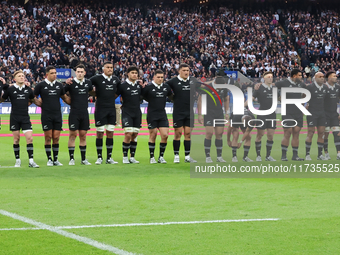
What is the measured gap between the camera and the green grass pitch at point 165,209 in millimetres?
5543

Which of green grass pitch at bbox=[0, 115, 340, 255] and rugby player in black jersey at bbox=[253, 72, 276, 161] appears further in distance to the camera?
rugby player in black jersey at bbox=[253, 72, 276, 161]

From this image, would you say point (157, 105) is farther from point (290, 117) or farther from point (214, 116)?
point (290, 117)

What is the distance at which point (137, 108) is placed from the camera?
12539 millimetres

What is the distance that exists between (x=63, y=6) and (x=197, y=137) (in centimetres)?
2431

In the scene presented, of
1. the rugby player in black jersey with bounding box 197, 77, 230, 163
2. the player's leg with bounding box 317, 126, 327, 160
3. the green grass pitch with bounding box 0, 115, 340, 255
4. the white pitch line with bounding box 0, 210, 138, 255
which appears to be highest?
the rugby player in black jersey with bounding box 197, 77, 230, 163

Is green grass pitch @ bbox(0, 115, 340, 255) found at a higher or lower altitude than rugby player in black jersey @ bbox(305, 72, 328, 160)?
lower

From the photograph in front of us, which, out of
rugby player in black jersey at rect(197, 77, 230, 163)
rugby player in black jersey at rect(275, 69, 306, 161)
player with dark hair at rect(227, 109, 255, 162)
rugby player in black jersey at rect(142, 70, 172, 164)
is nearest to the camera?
rugby player in black jersey at rect(142, 70, 172, 164)

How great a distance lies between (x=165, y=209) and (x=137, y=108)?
5464 millimetres

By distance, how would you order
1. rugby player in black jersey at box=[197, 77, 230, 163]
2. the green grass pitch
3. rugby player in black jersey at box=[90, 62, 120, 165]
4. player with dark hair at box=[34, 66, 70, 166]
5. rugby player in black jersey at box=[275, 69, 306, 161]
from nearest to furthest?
the green grass pitch → player with dark hair at box=[34, 66, 70, 166] → rugby player in black jersey at box=[90, 62, 120, 165] → rugby player in black jersey at box=[197, 77, 230, 163] → rugby player in black jersey at box=[275, 69, 306, 161]

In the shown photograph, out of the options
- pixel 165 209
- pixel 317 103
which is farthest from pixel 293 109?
pixel 165 209

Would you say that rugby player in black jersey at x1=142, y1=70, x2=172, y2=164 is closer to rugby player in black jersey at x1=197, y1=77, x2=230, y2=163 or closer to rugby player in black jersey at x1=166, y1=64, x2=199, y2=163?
rugby player in black jersey at x1=166, y1=64, x2=199, y2=163

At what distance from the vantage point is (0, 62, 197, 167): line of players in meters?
11.6

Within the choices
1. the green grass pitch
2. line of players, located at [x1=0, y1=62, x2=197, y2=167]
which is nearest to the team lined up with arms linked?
line of players, located at [x1=0, y1=62, x2=197, y2=167]

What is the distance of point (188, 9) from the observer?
4788 centimetres
